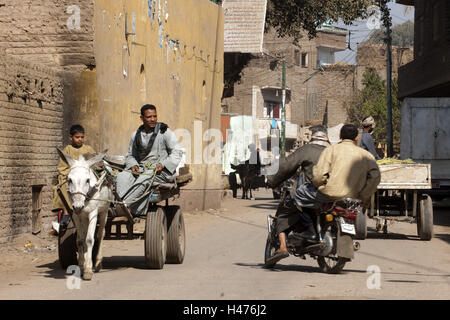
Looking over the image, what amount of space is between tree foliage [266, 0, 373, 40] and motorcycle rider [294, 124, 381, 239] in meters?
23.4

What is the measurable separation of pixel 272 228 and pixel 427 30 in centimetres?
2662

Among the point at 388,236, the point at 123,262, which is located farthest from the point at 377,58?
the point at 123,262

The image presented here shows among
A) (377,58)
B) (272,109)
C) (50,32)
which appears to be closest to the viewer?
(50,32)

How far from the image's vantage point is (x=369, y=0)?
117 feet

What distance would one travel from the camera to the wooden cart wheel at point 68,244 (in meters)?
11.0

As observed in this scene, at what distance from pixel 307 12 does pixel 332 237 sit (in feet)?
79.6

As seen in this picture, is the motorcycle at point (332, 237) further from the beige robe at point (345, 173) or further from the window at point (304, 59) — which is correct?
the window at point (304, 59)

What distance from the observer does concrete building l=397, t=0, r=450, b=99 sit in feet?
103

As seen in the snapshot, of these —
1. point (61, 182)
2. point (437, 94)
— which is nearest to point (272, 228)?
point (61, 182)

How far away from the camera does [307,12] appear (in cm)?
3388

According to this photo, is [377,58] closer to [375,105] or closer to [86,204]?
[375,105]

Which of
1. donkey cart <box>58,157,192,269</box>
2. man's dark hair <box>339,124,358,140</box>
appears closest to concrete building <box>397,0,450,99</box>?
man's dark hair <box>339,124,358,140</box>

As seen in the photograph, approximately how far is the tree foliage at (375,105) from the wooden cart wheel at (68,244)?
55579mm
